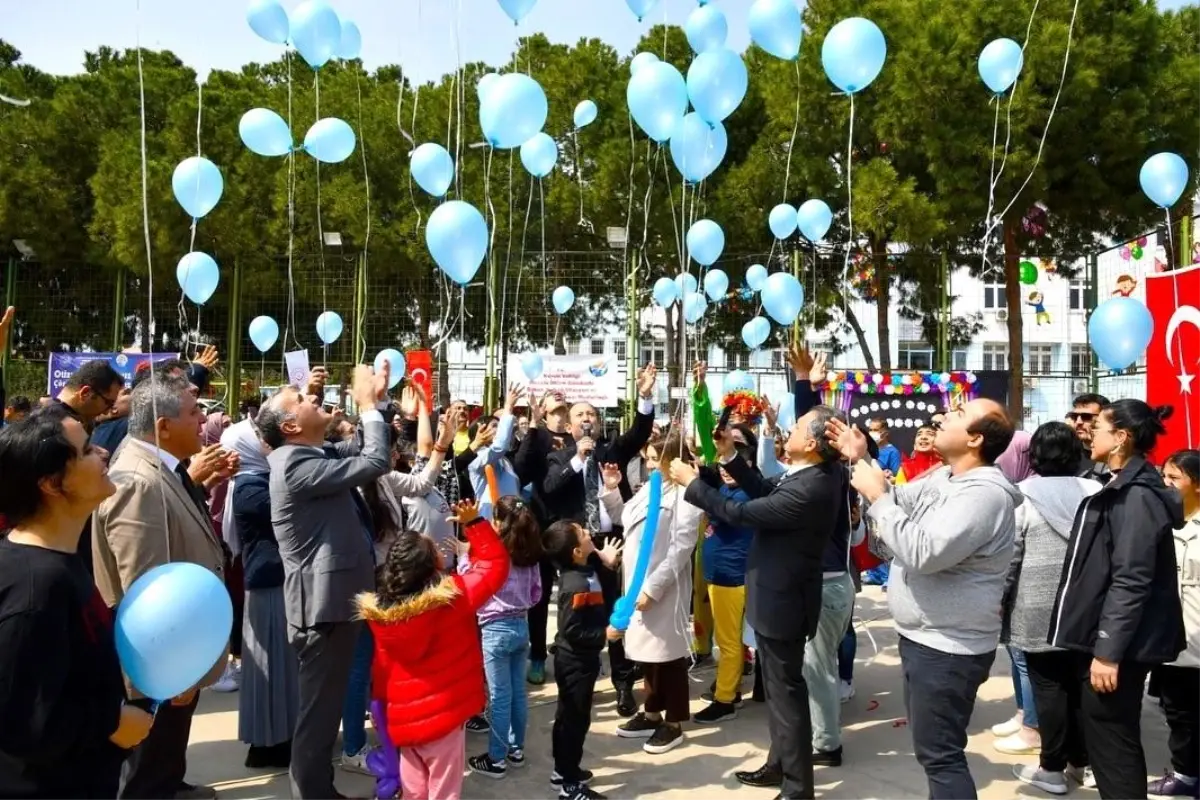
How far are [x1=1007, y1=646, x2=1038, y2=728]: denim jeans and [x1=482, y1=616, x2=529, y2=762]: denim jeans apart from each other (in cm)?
245

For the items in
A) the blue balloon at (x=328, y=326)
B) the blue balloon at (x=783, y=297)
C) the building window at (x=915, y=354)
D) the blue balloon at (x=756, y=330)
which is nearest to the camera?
the blue balloon at (x=783, y=297)

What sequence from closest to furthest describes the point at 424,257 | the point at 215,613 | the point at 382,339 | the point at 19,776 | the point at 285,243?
the point at 19,776 < the point at 215,613 < the point at 382,339 < the point at 424,257 < the point at 285,243

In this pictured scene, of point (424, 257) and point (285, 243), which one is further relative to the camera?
point (285, 243)

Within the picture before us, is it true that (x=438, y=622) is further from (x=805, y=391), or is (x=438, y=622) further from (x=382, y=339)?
(x=382, y=339)

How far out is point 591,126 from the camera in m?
15.9

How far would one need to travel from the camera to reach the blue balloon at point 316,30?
7434 mm

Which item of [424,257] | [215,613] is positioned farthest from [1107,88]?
[215,613]

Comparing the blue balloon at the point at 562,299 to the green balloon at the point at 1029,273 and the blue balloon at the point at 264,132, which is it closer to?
the blue balloon at the point at 264,132

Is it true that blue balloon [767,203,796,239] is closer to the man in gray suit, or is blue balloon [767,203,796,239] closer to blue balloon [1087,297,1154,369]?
blue balloon [1087,297,1154,369]

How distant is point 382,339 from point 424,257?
2327 mm

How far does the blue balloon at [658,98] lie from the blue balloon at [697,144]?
0.18m

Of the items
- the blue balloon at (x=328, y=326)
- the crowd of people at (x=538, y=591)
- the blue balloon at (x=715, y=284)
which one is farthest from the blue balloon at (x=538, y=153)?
the crowd of people at (x=538, y=591)

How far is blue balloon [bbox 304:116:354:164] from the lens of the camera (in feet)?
28.4

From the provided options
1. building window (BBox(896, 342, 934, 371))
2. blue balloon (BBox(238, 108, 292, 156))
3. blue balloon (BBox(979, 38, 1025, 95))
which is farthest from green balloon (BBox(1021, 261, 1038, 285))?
blue balloon (BBox(238, 108, 292, 156))
